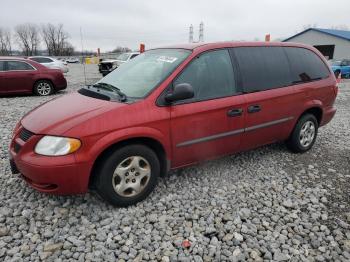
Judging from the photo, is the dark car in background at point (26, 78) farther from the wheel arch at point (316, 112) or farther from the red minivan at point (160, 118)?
the wheel arch at point (316, 112)

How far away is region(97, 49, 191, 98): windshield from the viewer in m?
3.51

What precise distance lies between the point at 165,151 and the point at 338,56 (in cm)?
3313

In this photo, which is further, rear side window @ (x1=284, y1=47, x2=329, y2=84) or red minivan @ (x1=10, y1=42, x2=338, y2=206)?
rear side window @ (x1=284, y1=47, x2=329, y2=84)

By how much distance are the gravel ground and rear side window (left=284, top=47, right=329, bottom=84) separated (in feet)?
4.53

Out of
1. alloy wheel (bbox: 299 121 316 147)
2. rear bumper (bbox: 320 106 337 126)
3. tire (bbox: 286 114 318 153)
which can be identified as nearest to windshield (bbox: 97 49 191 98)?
tire (bbox: 286 114 318 153)

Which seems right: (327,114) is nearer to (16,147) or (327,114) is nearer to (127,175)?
(127,175)

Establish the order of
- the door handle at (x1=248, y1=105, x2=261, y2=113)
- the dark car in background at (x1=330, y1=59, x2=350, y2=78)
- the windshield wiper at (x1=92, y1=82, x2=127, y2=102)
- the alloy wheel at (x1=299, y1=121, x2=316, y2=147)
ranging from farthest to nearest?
the dark car in background at (x1=330, y1=59, x2=350, y2=78), the alloy wheel at (x1=299, y1=121, x2=316, y2=147), the door handle at (x1=248, y1=105, x2=261, y2=113), the windshield wiper at (x1=92, y1=82, x2=127, y2=102)

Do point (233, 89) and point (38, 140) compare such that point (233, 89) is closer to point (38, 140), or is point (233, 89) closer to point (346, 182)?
point (346, 182)

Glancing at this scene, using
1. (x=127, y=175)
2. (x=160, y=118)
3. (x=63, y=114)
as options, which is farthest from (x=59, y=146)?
(x=160, y=118)

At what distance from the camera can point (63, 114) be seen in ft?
10.6

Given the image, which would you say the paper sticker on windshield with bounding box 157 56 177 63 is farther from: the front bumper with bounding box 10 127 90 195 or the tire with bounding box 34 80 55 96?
the tire with bounding box 34 80 55 96

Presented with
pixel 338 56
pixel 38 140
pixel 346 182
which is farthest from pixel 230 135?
pixel 338 56

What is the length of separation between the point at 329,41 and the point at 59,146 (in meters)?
34.8

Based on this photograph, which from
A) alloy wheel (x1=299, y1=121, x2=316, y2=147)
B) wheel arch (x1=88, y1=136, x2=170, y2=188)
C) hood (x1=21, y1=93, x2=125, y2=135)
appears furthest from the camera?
alloy wheel (x1=299, y1=121, x2=316, y2=147)
